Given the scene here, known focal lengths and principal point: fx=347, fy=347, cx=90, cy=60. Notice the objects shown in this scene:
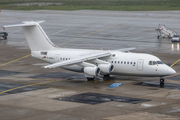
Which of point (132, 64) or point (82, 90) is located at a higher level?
point (132, 64)

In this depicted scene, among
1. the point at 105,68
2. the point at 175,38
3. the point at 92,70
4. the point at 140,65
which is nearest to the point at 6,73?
the point at 92,70

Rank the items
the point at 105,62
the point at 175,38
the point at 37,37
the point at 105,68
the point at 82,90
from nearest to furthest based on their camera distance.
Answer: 1. the point at 82,90
2. the point at 105,68
3. the point at 105,62
4. the point at 37,37
5. the point at 175,38

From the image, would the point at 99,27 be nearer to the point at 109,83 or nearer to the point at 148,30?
the point at 148,30

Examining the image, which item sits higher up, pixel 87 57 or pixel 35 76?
pixel 87 57

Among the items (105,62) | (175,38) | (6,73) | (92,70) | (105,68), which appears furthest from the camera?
(175,38)

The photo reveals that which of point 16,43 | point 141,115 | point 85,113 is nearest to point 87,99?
point 85,113

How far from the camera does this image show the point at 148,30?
272ft

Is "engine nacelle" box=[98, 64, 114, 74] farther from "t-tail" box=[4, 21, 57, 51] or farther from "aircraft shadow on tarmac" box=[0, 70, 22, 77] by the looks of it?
"aircraft shadow on tarmac" box=[0, 70, 22, 77]

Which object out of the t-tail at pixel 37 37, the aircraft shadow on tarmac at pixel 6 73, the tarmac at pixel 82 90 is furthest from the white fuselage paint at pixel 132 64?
the aircraft shadow on tarmac at pixel 6 73

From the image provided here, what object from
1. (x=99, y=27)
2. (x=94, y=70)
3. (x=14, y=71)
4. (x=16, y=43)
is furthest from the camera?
(x=99, y=27)

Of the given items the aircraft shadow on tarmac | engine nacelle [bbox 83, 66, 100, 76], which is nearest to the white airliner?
engine nacelle [bbox 83, 66, 100, 76]

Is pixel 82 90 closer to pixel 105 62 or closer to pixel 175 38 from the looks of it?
pixel 105 62

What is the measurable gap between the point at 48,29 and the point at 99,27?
12.9 m

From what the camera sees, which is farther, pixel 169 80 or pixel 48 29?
pixel 48 29
